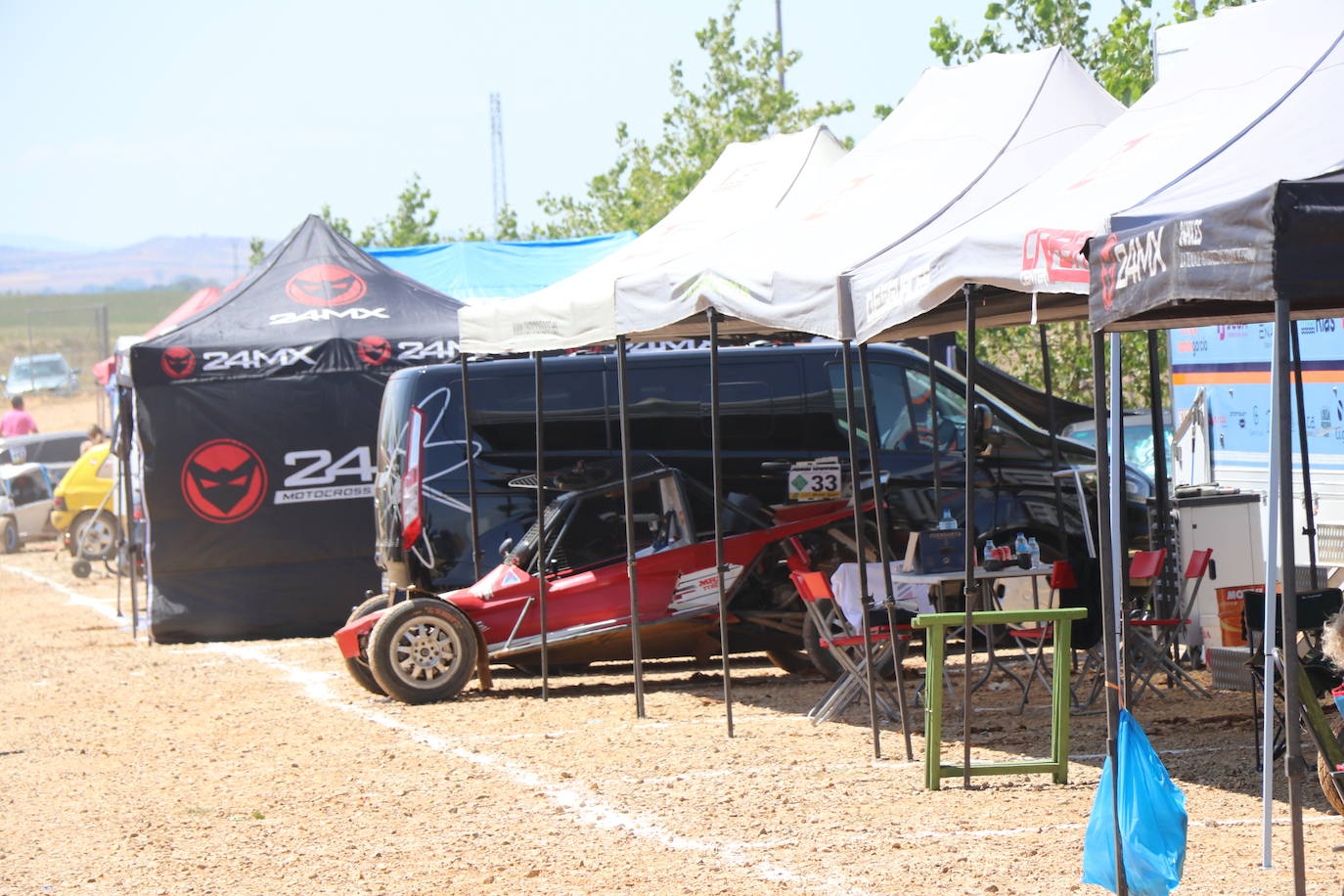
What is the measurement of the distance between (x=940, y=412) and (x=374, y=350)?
5.71m

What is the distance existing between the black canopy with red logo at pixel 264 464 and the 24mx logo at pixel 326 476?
0.04 feet

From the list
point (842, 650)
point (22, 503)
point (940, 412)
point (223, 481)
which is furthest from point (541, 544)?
point (22, 503)

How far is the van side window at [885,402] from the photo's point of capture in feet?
40.3

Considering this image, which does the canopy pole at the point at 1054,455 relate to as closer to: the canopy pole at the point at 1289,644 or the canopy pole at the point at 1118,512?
the canopy pole at the point at 1118,512

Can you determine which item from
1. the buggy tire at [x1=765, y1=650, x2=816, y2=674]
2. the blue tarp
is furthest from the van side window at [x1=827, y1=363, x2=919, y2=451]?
the blue tarp

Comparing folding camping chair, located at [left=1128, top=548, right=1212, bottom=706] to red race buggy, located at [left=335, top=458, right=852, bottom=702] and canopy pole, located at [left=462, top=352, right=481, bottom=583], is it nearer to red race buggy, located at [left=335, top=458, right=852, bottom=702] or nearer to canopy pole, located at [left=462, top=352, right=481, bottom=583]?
red race buggy, located at [left=335, top=458, right=852, bottom=702]

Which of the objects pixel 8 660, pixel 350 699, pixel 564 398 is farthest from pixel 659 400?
pixel 8 660

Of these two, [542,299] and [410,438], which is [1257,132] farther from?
[410,438]

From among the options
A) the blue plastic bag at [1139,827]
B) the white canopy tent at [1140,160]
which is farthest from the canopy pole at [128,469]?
the blue plastic bag at [1139,827]

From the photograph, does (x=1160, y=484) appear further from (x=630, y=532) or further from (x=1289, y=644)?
(x=1289, y=644)

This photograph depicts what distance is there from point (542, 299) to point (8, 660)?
668 centimetres

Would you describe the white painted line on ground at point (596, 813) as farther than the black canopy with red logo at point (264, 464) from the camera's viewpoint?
No

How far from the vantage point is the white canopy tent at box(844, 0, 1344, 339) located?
6.50 meters

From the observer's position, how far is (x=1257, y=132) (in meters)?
6.42
